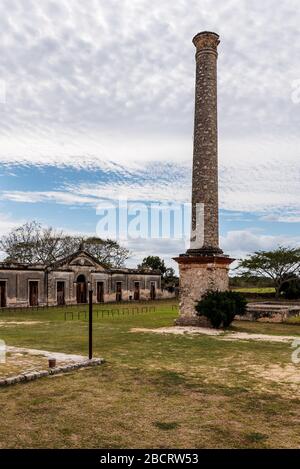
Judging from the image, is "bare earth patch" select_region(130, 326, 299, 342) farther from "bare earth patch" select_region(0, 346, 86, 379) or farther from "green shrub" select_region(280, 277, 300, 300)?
"green shrub" select_region(280, 277, 300, 300)

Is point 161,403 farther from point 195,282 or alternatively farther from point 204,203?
point 204,203

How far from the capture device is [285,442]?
518 cm

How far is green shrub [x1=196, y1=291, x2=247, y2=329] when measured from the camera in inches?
639

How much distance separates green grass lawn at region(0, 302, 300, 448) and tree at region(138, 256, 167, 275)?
39.4m

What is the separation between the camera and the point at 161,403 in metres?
6.75

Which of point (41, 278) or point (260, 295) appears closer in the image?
point (41, 278)

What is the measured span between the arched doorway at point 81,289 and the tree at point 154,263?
1442 cm

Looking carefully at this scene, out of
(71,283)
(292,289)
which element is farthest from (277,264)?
(71,283)

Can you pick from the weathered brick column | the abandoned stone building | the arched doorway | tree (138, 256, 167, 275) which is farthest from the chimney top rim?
tree (138, 256, 167, 275)

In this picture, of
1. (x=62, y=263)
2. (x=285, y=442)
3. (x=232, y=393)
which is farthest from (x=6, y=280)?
(x=285, y=442)

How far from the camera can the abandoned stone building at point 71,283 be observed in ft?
106

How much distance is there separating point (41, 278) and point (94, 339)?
70.9 feet

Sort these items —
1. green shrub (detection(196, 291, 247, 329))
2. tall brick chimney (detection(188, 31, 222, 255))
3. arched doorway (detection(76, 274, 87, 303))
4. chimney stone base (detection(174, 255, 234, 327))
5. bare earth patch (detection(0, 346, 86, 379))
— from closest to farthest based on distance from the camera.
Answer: bare earth patch (detection(0, 346, 86, 379))
green shrub (detection(196, 291, 247, 329))
chimney stone base (detection(174, 255, 234, 327))
tall brick chimney (detection(188, 31, 222, 255))
arched doorway (detection(76, 274, 87, 303))
